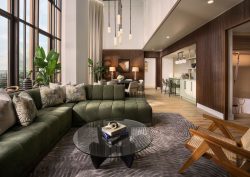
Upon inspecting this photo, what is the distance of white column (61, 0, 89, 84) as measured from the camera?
15.4 ft

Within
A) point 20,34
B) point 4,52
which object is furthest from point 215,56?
point 4,52

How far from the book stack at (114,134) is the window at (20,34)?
10.4 feet

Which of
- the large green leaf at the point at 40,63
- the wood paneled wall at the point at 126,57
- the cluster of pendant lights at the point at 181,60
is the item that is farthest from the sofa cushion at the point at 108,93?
the wood paneled wall at the point at 126,57

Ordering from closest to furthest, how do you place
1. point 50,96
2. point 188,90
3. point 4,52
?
point 50,96 < point 4,52 < point 188,90

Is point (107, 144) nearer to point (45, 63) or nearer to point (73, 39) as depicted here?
point (45, 63)

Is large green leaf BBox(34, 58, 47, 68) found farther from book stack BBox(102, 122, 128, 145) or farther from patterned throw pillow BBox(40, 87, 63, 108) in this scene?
book stack BBox(102, 122, 128, 145)

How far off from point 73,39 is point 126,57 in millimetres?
7049

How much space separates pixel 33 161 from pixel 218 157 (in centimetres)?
193

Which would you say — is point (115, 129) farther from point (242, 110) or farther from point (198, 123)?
point (242, 110)

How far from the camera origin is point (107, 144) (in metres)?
1.93

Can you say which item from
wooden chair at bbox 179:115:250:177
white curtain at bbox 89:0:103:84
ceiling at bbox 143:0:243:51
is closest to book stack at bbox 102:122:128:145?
wooden chair at bbox 179:115:250:177

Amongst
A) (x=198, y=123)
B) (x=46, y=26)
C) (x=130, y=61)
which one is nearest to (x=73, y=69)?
(x=46, y=26)

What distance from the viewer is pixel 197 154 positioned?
1727 mm

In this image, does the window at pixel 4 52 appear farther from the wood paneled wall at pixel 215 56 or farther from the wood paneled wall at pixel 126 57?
the wood paneled wall at pixel 126 57
